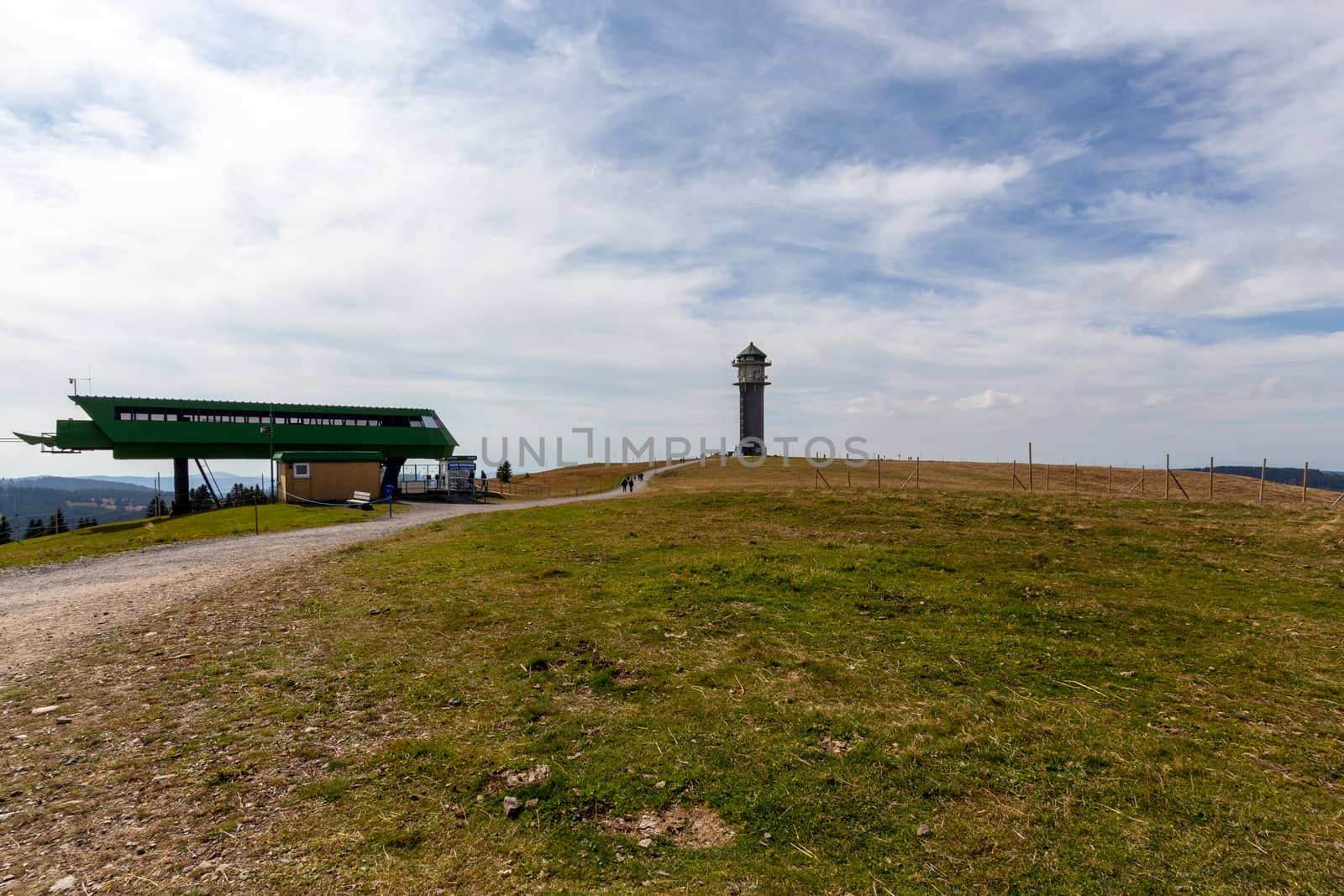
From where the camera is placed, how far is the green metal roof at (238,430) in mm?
55188

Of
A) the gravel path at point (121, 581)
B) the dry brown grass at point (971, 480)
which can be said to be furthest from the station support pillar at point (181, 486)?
the dry brown grass at point (971, 480)

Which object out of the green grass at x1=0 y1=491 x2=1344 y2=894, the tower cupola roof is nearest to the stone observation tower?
the tower cupola roof

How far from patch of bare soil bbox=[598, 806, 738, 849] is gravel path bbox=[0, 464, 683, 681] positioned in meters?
11.0

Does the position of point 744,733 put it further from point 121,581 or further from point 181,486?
point 181,486

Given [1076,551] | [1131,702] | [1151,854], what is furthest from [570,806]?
[1076,551]

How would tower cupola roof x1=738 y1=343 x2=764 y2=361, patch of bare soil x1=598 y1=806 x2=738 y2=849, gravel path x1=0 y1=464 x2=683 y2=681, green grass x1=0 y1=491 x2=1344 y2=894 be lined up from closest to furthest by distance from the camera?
green grass x1=0 y1=491 x2=1344 y2=894 < patch of bare soil x1=598 y1=806 x2=738 y2=849 < gravel path x1=0 y1=464 x2=683 y2=681 < tower cupola roof x1=738 y1=343 x2=764 y2=361

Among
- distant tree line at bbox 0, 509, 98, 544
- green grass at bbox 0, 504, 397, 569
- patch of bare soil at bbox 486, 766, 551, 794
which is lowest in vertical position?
distant tree line at bbox 0, 509, 98, 544

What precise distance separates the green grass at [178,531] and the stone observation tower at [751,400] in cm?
6305

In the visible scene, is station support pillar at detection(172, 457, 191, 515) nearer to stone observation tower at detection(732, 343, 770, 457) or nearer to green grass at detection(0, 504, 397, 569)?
green grass at detection(0, 504, 397, 569)

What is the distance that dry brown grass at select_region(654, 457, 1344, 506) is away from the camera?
48781mm

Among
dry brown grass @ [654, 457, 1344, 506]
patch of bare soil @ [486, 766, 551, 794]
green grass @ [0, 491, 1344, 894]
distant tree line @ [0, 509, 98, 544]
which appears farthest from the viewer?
distant tree line @ [0, 509, 98, 544]

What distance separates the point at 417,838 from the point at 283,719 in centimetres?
371

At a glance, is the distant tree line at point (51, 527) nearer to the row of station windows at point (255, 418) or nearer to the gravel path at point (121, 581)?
the row of station windows at point (255, 418)

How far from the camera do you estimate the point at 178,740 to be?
295 inches
